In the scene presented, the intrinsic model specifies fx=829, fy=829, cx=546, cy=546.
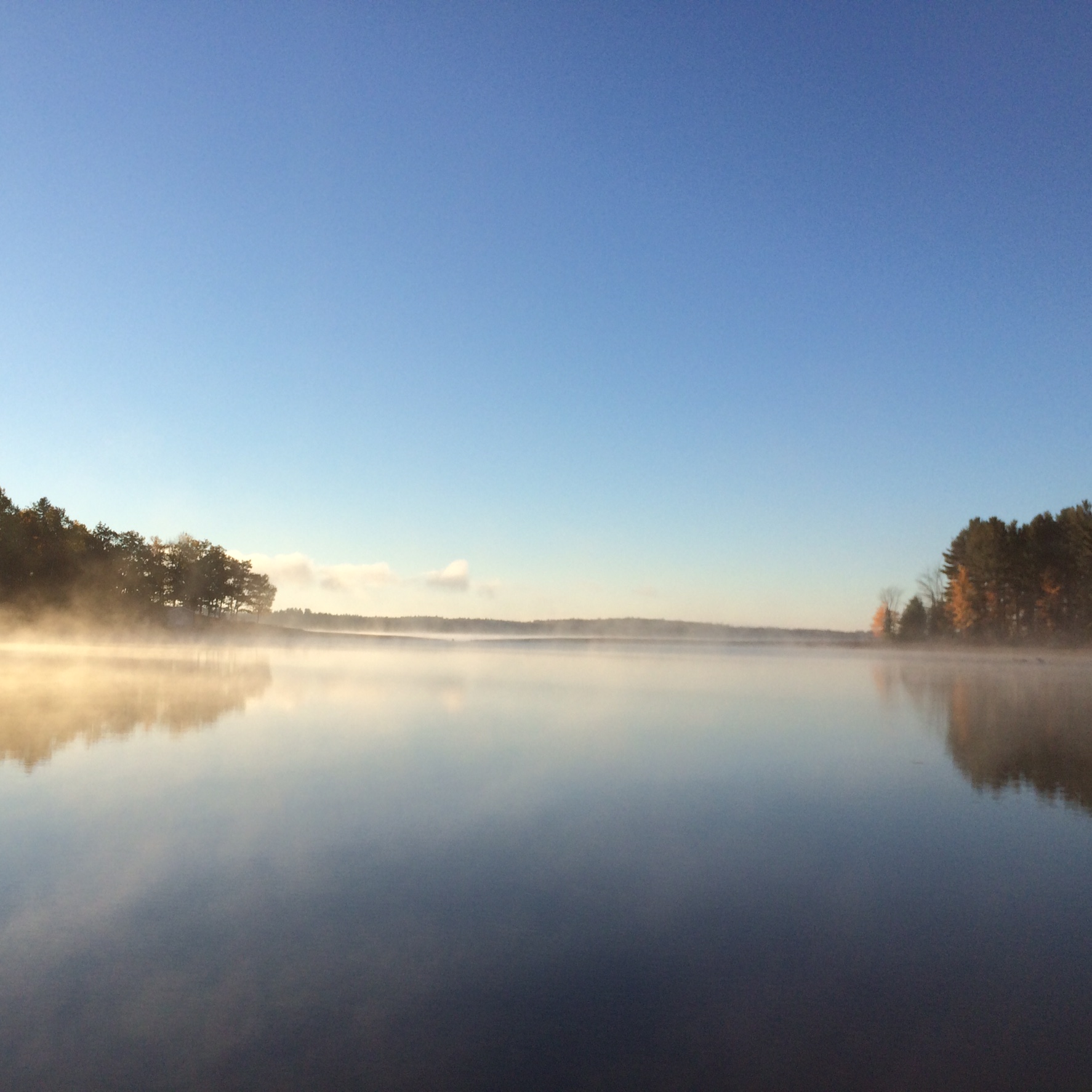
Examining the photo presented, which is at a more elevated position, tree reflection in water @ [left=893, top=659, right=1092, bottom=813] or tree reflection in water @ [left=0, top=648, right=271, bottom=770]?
tree reflection in water @ [left=893, top=659, right=1092, bottom=813]

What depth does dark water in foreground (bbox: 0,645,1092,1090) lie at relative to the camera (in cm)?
470

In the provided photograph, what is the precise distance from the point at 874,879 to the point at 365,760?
8.70m

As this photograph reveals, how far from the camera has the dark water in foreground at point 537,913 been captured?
185 inches

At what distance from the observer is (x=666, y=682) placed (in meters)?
35.5

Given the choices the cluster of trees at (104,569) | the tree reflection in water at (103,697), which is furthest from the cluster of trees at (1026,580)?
the cluster of trees at (104,569)

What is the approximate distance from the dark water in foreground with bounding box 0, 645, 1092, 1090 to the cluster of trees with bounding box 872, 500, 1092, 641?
76425mm

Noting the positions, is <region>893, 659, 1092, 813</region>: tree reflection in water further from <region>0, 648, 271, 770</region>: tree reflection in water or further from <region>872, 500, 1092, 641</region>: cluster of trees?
<region>872, 500, 1092, 641</region>: cluster of trees

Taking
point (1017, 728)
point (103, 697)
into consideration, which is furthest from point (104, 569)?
point (1017, 728)

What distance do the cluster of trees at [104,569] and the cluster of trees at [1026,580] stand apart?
3616 inches

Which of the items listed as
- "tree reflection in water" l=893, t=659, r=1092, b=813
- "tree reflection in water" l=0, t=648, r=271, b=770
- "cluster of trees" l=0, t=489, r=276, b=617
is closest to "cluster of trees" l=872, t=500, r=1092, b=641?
"tree reflection in water" l=893, t=659, r=1092, b=813

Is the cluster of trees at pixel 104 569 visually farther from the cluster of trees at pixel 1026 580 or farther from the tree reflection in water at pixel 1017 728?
the cluster of trees at pixel 1026 580

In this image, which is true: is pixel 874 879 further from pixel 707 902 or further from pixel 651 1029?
pixel 651 1029

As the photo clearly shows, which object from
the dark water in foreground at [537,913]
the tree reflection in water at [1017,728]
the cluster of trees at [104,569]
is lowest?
the dark water in foreground at [537,913]

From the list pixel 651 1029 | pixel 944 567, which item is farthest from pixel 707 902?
pixel 944 567
